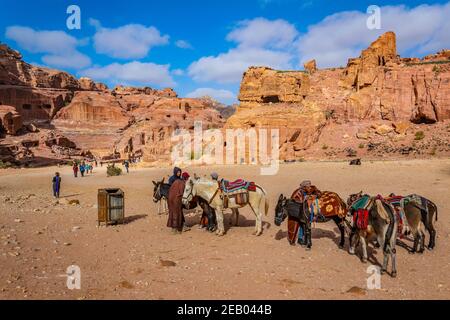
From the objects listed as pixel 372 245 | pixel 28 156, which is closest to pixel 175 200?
pixel 372 245

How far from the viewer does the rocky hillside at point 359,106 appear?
41.2 meters

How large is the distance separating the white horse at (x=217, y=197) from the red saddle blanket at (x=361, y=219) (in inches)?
119

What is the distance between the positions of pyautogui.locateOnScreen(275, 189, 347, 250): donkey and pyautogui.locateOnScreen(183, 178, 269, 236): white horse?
1.29 m

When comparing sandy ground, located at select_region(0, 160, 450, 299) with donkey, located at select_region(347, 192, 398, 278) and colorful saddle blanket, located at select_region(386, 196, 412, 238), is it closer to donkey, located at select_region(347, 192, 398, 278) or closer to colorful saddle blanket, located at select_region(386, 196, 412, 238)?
donkey, located at select_region(347, 192, 398, 278)

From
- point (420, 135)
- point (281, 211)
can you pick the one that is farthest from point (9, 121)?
point (420, 135)

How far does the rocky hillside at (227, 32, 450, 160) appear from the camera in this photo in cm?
4116

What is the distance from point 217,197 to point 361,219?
426 centimetres

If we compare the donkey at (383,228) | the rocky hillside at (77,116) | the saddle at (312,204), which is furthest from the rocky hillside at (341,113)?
the donkey at (383,228)

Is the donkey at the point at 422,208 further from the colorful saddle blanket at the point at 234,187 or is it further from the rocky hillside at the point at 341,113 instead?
the rocky hillside at the point at 341,113
